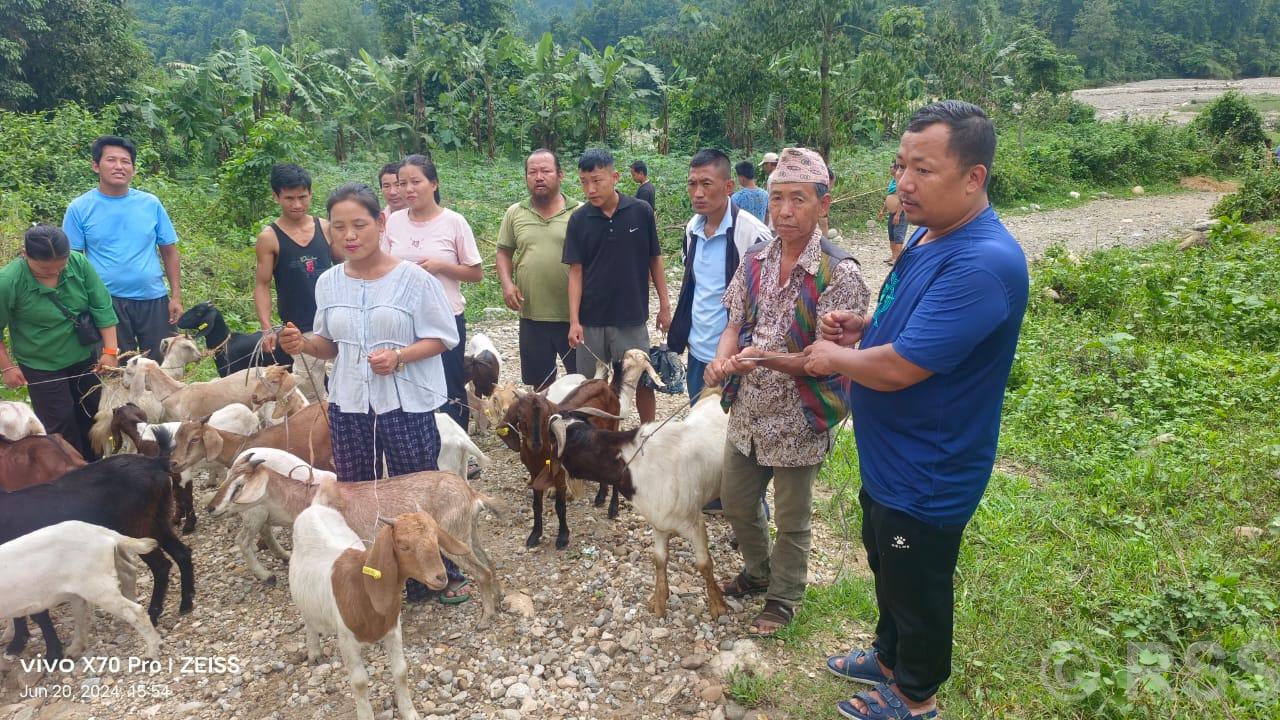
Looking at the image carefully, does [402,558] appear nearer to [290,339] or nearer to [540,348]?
[290,339]

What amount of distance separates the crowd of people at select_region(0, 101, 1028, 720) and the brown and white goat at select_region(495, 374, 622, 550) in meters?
0.41

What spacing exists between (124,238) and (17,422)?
1.56 m

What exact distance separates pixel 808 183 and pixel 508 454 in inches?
154

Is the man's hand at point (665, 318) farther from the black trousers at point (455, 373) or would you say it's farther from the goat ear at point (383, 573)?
the goat ear at point (383, 573)

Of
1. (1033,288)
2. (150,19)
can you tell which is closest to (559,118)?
(1033,288)

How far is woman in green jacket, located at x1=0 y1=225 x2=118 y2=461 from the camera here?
4582 mm

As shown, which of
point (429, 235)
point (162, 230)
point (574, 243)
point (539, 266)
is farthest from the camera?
point (162, 230)

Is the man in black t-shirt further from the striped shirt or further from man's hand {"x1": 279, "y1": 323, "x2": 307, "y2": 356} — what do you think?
man's hand {"x1": 279, "y1": 323, "x2": 307, "y2": 356}

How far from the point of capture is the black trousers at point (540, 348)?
18.1 feet

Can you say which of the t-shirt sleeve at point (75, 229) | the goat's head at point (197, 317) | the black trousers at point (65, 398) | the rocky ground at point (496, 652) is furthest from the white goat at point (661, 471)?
the t-shirt sleeve at point (75, 229)

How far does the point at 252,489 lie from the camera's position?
12.8 feet

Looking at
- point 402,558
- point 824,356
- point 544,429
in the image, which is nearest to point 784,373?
point 824,356

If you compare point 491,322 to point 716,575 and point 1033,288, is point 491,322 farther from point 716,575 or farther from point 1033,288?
point 1033,288

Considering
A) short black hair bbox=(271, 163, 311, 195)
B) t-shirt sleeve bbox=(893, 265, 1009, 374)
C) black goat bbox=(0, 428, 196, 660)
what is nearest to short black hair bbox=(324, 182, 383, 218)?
black goat bbox=(0, 428, 196, 660)
